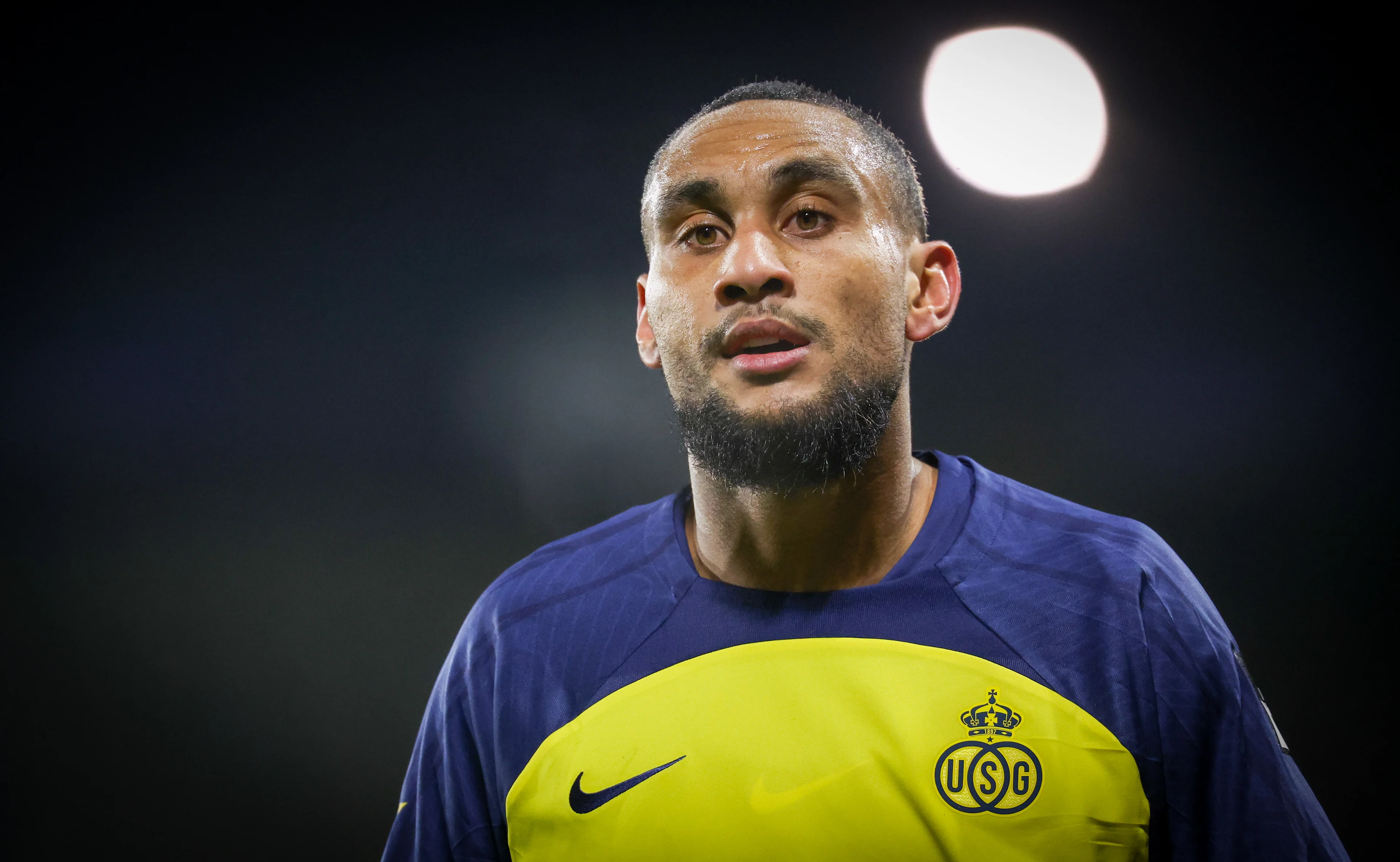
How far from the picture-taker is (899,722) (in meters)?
0.80

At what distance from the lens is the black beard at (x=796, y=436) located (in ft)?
2.76

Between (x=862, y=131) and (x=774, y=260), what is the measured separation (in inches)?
12.0

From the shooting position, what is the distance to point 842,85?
1.56 metres

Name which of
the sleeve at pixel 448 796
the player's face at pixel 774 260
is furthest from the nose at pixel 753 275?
the sleeve at pixel 448 796

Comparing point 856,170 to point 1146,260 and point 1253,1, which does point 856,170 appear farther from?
point 1253,1

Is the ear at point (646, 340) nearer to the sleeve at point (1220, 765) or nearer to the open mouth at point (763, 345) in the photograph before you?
the open mouth at point (763, 345)

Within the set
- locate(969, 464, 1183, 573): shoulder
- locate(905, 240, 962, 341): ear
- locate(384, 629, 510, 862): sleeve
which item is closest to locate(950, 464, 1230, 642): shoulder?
locate(969, 464, 1183, 573): shoulder

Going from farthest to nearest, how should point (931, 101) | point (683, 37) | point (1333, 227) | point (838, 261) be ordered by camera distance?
1. point (683, 37)
2. point (931, 101)
3. point (1333, 227)
4. point (838, 261)

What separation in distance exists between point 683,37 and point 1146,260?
108 centimetres

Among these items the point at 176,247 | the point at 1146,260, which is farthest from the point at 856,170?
the point at 176,247

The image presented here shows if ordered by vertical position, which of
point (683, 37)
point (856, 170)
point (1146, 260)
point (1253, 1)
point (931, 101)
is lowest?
point (1146, 260)

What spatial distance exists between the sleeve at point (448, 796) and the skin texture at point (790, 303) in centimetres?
38

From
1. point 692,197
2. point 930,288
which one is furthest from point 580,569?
point 930,288

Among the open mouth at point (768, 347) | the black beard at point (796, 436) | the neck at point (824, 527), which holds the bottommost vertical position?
the neck at point (824, 527)
